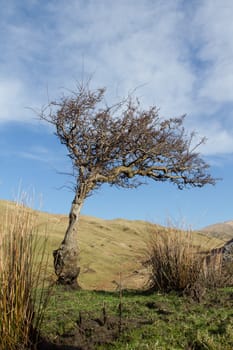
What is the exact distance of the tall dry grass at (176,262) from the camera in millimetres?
9594

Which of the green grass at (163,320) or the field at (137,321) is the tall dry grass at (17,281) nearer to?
the field at (137,321)

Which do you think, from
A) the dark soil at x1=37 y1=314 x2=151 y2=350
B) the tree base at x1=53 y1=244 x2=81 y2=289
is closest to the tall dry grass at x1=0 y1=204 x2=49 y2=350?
the dark soil at x1=37 y1=314 x2=151 y2=350

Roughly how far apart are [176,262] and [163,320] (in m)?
3.03

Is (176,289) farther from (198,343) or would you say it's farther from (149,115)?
(149,115)

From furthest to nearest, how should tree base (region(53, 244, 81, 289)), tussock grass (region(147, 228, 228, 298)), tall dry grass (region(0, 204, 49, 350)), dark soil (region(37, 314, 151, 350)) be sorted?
tree base (region(53, 244, 81, 289)) < tussock grass (region(147, 228, 228, 298)) < dark soil (region(37, 314, 151, 350)) < tall dry grass (region(0, 204, 49, 350))

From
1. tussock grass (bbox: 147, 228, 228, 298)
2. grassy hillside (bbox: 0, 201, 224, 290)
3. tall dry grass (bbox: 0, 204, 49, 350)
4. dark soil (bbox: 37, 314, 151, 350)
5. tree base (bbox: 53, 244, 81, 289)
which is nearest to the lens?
tall dry grass (bbox: 0, 204, 49, 350)

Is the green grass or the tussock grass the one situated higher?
the tussock grass

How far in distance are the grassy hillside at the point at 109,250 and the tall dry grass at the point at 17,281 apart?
5137 mm

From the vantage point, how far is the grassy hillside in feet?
48.1

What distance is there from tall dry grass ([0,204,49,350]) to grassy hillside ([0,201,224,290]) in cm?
514

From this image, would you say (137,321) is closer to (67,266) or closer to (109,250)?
(67,266)

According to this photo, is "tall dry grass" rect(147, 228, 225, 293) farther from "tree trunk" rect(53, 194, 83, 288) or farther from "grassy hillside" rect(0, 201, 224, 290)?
"tree trunk" rect(53, 194, 83, 288)

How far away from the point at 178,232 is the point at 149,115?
5.66 meters

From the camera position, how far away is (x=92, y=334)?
19.8ft
